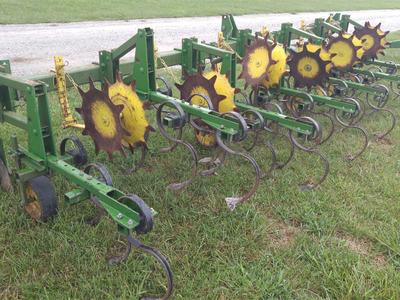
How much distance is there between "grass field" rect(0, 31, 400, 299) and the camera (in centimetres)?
256

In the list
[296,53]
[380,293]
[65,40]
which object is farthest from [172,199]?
[65,40]

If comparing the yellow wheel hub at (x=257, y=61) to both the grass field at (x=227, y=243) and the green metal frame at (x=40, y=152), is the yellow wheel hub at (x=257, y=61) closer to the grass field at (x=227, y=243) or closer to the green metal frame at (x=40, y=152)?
the grass field at (x=227, y=243)

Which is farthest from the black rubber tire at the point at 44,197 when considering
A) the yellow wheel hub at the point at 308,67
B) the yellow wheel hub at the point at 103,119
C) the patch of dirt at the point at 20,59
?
the patch of dirt at the point at 20,59

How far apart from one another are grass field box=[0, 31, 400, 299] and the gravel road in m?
4.18

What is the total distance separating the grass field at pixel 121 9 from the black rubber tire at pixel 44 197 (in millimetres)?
8648

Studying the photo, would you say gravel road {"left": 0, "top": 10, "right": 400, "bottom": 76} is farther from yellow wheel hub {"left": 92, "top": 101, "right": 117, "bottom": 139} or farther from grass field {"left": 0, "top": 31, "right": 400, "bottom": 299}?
grass field {"left": 0, "top": 31, "right": 400, "bottom": 299}

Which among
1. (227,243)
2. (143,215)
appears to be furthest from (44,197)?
(227,243)

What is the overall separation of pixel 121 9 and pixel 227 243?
11917mm

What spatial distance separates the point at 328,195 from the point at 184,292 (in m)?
1.63

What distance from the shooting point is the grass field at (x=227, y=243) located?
8.41 ft

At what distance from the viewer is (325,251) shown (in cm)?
288

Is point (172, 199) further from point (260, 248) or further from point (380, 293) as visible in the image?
point (380, 293)

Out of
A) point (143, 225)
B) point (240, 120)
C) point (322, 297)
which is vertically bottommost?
point (322, 297)

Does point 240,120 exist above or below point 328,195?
above
